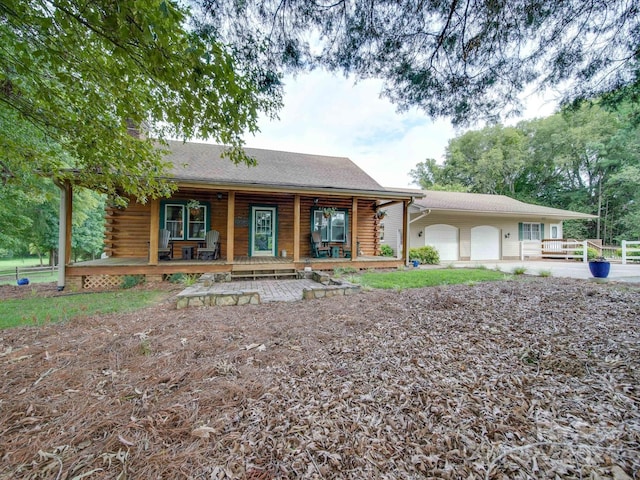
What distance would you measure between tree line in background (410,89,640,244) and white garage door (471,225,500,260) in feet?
27.8

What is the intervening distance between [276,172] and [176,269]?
4.79m

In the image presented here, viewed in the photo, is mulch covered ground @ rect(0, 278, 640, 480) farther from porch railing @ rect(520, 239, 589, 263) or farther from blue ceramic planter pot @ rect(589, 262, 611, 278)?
porch railing @ rect(520, 239, 589, 263)

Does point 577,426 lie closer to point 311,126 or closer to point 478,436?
point 478,436

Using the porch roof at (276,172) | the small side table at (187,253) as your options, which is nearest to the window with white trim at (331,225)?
the porch roof at (276,172)

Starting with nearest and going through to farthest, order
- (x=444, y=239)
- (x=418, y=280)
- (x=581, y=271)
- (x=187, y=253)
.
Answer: (x=418, y=280), (x=187, y=253), (x=581, y=271), (x=444, y=239)

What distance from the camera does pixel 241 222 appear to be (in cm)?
952

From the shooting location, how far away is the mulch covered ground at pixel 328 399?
1.40 metres

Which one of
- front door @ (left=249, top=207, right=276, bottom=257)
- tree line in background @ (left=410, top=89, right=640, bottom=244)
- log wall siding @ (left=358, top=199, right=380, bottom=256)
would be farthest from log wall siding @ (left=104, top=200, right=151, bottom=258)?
tree line in background @ (left=410, top=89, right=640, bottom=244)

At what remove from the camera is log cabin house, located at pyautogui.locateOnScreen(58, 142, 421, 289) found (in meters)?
7.28

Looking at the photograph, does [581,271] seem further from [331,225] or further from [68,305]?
[68,305]

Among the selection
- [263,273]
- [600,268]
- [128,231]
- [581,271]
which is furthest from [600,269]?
[128,231]

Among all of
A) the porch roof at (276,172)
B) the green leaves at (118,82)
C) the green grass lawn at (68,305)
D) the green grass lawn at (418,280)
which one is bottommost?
the green grass lawn at (68,305)

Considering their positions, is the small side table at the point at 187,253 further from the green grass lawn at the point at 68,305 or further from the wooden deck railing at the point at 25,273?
the wooden deck railing at the point at 25,273

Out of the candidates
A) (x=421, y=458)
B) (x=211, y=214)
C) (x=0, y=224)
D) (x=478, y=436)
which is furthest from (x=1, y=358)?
(x=0, y=224)
